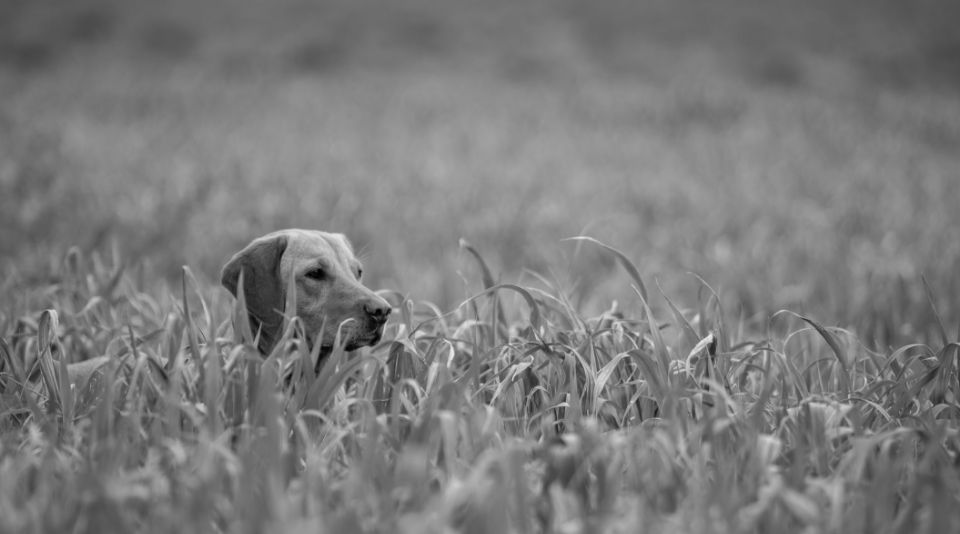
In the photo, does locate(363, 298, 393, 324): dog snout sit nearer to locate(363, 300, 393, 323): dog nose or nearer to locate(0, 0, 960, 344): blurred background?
locate(363, 300, 393, 323): dog nose

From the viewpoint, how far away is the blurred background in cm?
736

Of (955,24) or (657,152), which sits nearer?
(657,152)

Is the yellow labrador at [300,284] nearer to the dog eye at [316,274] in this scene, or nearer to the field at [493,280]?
the dog eye at [316,274]

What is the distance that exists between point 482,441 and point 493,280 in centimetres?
143

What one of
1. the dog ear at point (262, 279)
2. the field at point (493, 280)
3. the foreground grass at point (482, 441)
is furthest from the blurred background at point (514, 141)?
the dog ear at point (262, 279)

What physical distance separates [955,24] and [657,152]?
16995mm

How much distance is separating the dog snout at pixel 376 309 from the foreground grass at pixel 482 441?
0.14m

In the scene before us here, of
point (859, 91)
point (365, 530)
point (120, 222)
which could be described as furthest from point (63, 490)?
point (859, 91)

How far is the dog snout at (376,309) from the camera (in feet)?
10.7

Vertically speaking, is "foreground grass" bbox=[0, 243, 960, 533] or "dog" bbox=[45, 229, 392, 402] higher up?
"dog" bbox=[45, 229, 392, 402]

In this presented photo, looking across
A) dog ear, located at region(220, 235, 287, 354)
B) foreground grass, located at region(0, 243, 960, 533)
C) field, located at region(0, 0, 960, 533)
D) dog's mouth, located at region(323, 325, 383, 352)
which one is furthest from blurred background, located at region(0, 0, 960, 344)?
dog ear, located at region(220, 235, 287, 354)

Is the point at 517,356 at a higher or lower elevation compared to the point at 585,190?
higher

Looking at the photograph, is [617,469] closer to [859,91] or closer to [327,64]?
[859,91]

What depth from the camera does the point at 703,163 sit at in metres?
13.0
